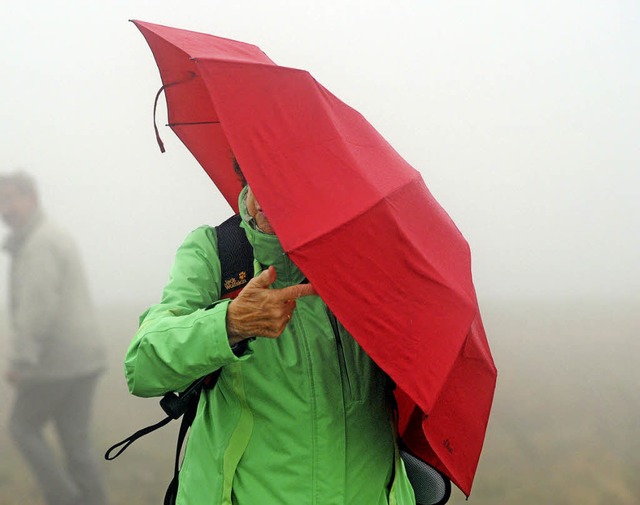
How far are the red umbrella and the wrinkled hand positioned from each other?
0.04 meters

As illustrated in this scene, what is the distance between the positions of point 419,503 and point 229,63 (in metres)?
0.74

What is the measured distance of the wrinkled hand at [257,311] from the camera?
0.60 meters

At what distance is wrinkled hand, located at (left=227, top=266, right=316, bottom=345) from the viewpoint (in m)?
0.60

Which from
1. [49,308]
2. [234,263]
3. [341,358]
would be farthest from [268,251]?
[49,308]

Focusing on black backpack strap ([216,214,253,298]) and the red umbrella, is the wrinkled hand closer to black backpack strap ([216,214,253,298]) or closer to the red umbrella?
the red umbrella

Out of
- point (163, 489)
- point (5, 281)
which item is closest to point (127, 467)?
point (163, 489)

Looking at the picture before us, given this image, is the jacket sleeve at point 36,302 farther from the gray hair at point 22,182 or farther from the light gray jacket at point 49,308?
the gray hair at point 22,182

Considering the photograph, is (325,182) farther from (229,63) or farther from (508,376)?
(508,376)

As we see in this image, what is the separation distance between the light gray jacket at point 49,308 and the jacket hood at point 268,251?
3.32 feet

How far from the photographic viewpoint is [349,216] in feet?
2.07

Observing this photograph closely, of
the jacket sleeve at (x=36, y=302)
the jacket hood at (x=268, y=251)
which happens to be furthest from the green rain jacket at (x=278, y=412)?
the jacket sleeve at (x=36, y=302)

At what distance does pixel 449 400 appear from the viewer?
79cm

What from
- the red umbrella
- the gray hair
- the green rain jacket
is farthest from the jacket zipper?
the gray hair

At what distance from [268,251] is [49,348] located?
3.71 ft
